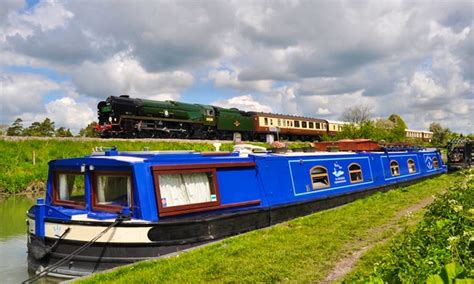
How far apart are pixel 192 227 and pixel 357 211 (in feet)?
12.9

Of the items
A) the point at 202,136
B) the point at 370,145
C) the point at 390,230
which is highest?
the point at 202,136

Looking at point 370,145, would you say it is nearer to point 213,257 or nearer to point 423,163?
point 423,163

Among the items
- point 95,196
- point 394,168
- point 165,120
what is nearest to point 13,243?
point 95,196

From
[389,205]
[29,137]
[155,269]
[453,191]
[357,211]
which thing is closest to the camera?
[155,269]

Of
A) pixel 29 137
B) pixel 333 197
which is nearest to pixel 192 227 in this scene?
pixel 333 197

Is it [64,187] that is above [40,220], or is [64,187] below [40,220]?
above

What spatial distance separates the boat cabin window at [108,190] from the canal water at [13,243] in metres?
1.44

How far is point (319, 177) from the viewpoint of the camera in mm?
10953

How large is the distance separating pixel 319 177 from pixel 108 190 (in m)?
5.44

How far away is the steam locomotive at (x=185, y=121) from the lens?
2361 centimetres

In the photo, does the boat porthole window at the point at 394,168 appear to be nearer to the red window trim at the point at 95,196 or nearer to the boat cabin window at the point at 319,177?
the boat cabin window at the point at 319,177

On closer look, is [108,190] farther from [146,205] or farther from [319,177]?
[319,177]

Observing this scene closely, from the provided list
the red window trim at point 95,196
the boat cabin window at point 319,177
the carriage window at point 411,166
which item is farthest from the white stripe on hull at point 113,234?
the carriage window at point 411,166

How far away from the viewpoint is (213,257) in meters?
6.26
